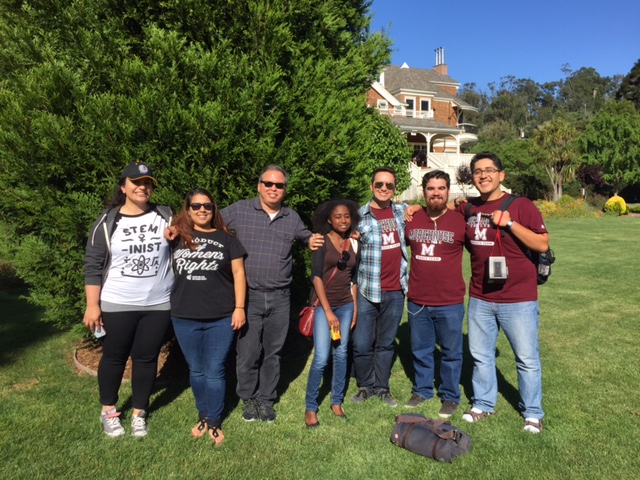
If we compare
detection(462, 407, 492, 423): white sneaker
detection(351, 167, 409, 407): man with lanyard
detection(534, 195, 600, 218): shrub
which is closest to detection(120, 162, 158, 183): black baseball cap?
detection(351, 167, 409, 407): man with lanyard

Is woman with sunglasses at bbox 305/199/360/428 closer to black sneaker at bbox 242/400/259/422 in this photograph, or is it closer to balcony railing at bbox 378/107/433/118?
black sneaker at bbox 242/400/259/422

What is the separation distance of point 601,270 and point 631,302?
3238mm

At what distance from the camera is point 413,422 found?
378cm

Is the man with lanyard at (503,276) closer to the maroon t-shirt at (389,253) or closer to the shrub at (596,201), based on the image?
the maroon t-shirt at (389,253)

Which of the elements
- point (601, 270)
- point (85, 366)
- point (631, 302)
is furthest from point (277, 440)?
point (601, 270)

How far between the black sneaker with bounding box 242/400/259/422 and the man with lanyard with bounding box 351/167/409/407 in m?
0.95

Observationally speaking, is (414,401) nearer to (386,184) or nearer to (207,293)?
(386,184)

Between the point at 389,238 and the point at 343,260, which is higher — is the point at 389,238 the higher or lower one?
the higher one

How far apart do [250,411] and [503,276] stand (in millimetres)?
2420

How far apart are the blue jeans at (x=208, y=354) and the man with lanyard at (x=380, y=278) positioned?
1243 millimetres

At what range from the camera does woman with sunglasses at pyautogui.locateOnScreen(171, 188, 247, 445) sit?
351 cm

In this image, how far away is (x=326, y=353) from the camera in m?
3.89

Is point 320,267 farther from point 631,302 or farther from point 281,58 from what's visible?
point 631,302

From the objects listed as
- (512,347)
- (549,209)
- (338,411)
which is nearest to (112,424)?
(338,411)
